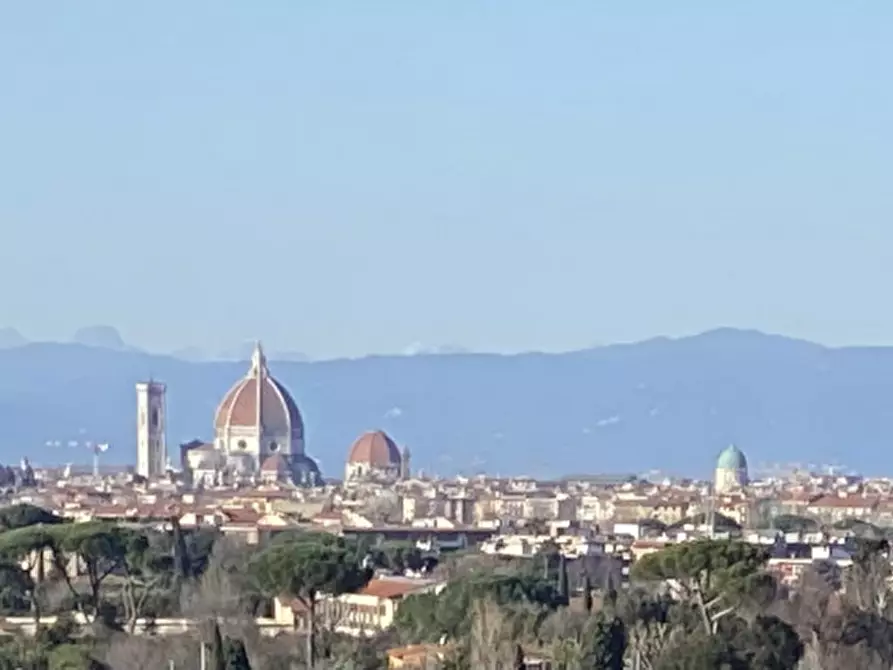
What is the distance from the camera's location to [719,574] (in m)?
39.8

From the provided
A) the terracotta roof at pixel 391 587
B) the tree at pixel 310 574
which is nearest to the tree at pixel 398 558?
the terracotta roof at pixel 391 587

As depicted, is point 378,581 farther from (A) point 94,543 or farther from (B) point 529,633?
(B) point 529,633

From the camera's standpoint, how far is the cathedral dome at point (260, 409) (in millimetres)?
152375

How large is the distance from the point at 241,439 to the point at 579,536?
74.4m

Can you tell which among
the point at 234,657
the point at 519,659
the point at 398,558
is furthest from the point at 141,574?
the point at 234,657

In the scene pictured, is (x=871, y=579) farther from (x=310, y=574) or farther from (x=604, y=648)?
(x=604, y=648)

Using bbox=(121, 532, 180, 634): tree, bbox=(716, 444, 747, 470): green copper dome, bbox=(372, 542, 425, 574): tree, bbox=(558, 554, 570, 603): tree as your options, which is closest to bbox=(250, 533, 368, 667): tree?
bbox=(121, 532, 180, 634): tree

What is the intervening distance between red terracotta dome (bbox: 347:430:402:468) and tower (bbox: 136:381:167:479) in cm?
1482

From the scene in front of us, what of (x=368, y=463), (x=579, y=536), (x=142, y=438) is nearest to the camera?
(x=579, y=536)

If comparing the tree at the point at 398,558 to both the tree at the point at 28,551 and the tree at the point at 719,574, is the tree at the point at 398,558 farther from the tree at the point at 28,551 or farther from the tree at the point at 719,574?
the tree at the point at 719,574

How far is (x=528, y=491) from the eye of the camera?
411ft

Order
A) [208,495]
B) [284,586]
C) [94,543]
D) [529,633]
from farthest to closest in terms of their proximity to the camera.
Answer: [208,495], [94,543], [284,586], [529,633]

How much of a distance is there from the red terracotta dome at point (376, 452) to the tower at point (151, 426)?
14816mm

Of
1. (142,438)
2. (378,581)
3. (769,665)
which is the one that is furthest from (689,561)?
(142,438)
